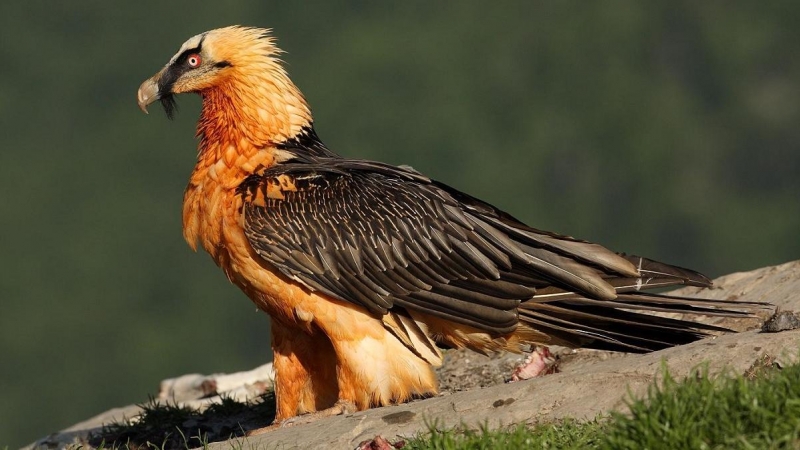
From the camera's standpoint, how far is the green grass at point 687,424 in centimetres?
629

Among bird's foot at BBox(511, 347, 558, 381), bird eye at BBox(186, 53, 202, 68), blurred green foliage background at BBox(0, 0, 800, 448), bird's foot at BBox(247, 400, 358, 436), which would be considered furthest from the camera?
blurred green foliage background at BBox(0, 0, 800, 448)

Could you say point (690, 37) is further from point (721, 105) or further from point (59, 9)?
point (59, 9)

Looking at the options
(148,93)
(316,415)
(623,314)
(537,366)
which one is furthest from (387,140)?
(316,415)

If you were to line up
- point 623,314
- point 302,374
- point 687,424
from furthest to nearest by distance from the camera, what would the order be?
1. point 302,374
2. point 623,314
3. point 687,424

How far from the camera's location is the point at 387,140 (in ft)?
255

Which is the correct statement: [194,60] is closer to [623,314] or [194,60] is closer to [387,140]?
[623,314]

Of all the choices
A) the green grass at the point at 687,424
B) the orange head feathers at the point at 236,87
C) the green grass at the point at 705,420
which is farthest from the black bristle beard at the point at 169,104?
the green grass at the point at 705,420

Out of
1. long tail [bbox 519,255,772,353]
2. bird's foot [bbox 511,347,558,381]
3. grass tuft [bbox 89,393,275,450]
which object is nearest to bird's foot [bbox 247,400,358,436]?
long tail [bbox 519,255,772,353]

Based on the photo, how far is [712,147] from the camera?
273 feet

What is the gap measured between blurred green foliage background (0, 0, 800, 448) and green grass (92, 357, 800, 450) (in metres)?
65.1

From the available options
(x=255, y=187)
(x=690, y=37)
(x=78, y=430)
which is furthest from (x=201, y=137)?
(x=690, y=37)

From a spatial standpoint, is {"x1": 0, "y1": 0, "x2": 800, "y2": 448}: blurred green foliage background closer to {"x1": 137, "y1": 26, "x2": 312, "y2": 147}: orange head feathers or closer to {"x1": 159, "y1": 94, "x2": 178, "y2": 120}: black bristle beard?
{"x1": 159, "y1": 94, "x2": 178, "y2": 120}: black bristle beard

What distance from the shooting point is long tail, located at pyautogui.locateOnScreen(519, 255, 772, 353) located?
9.05 metres

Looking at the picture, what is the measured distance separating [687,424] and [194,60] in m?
5.12
